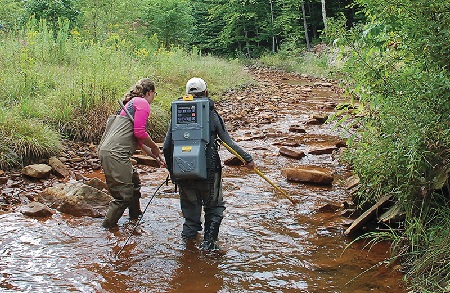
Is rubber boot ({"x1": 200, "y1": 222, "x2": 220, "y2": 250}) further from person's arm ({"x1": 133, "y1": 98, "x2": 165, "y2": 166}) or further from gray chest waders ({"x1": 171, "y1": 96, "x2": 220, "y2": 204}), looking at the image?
person's arm ({"x1": 133, "y1": 98, "x2": 165, "y2": 166})

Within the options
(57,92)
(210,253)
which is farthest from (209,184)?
(57,92)

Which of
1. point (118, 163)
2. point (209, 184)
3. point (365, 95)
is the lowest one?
point (209, 184)

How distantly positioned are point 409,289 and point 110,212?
3.35m

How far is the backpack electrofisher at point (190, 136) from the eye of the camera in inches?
187

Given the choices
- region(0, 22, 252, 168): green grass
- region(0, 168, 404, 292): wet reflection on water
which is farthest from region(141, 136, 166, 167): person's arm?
region(0, 22, 252, 168): green grass

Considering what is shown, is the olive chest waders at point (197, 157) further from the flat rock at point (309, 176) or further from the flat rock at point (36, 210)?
the flat rock at point (309, 176)

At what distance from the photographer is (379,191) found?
193 inches

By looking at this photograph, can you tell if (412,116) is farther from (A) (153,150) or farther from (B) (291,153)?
(B) (291,153)

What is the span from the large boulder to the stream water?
140 mm

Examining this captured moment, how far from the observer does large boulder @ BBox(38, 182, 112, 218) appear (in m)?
6.07

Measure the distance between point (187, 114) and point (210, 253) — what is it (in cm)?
147

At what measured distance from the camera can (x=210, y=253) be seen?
497 centimetres

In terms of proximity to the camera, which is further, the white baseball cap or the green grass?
the green grass

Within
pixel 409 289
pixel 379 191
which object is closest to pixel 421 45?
pixel 379 191
